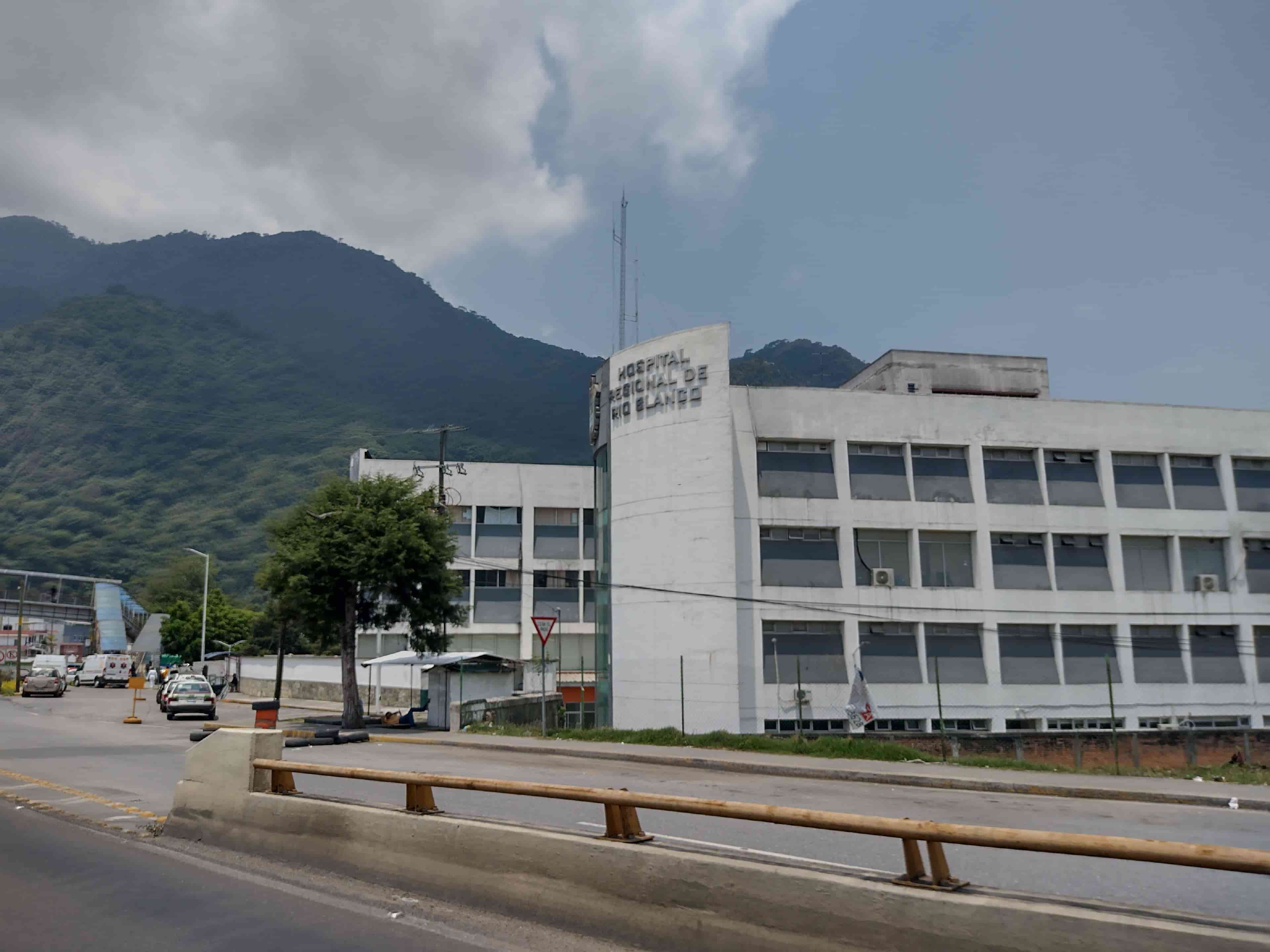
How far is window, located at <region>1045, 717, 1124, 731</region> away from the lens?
33.9m

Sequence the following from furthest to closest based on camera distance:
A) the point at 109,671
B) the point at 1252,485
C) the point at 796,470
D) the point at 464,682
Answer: the point at 109,671 → the point at 1252,485 → the point at 796,470 → the point at 464,682

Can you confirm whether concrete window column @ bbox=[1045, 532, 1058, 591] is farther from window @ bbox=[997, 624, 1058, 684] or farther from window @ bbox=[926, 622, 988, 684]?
window @ bbox=[926, 622, 988, 684]

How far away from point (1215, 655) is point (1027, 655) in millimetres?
7754

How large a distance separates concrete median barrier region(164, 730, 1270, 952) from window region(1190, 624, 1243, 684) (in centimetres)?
3547

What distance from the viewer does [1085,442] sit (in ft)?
118

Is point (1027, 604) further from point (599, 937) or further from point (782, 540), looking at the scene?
point (599, 937)

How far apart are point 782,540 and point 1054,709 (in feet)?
37.8

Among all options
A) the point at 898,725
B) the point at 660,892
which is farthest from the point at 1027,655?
the point at 660,892

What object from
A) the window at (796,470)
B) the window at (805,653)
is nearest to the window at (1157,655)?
the window at (805,653)

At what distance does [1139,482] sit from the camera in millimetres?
36406

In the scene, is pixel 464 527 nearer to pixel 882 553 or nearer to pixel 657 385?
pixel 657 385

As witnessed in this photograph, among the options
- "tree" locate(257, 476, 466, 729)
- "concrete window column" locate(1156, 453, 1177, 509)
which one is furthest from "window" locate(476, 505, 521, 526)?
"concrete window column" locate(1156, 453, 1177, 509)

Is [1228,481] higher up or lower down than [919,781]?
higher up

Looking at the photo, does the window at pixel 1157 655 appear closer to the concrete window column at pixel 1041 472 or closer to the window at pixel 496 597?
the concrete window column at pixel 1041 472
